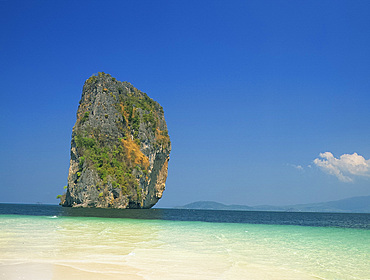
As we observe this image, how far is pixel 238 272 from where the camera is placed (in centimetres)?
924

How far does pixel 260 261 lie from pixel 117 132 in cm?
6597

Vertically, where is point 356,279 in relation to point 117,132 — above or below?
below

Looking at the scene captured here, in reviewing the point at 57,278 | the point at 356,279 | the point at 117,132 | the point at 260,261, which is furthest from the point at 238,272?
the point at 117,132

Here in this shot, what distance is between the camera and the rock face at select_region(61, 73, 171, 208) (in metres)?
67.4

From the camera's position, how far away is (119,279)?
295 inches

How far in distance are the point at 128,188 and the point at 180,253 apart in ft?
200

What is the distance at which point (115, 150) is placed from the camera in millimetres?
72438

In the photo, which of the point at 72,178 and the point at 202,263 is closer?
the point at 202,263

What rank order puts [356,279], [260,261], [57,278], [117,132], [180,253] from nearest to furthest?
[57,278] → [356,279] → [260,261] → [180,253] → [117,132]

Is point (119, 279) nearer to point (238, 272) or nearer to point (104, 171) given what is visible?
point (238, 272)

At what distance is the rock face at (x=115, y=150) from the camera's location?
221ft

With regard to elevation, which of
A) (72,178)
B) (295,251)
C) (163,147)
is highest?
(163,147)

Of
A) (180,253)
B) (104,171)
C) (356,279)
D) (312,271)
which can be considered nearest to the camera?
(356,279)

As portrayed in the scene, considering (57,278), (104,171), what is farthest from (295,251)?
(104,171)
